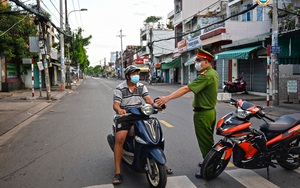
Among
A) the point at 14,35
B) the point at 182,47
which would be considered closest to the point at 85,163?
the point at 14,35

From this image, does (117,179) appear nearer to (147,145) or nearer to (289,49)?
(147,145)

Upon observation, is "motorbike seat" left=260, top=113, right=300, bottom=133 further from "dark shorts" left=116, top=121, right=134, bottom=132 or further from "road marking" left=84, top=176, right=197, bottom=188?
"dark shorts" left=116, top=121, right=134, bottom=132

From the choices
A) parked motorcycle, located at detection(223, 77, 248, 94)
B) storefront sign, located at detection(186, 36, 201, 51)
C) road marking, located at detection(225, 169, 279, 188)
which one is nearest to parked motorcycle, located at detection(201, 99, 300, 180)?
road marking, located at detection(225, 169, 279, 188)

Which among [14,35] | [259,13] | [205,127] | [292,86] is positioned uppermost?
[259,13]

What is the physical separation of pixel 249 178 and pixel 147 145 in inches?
67.4

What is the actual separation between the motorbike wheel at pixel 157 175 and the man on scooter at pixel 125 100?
513 mm

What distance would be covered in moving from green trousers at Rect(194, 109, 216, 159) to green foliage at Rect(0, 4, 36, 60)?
19.8 meters

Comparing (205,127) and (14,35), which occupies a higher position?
(14,35)

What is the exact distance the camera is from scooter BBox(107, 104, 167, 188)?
3.99 meters

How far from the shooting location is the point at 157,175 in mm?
4082

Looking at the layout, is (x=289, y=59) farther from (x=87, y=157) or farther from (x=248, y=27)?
(x=87, y=157)

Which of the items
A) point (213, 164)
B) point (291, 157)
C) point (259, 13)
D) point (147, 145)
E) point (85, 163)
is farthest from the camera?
point (259, 13)

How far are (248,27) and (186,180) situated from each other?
20636 mm

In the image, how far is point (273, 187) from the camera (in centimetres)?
421
